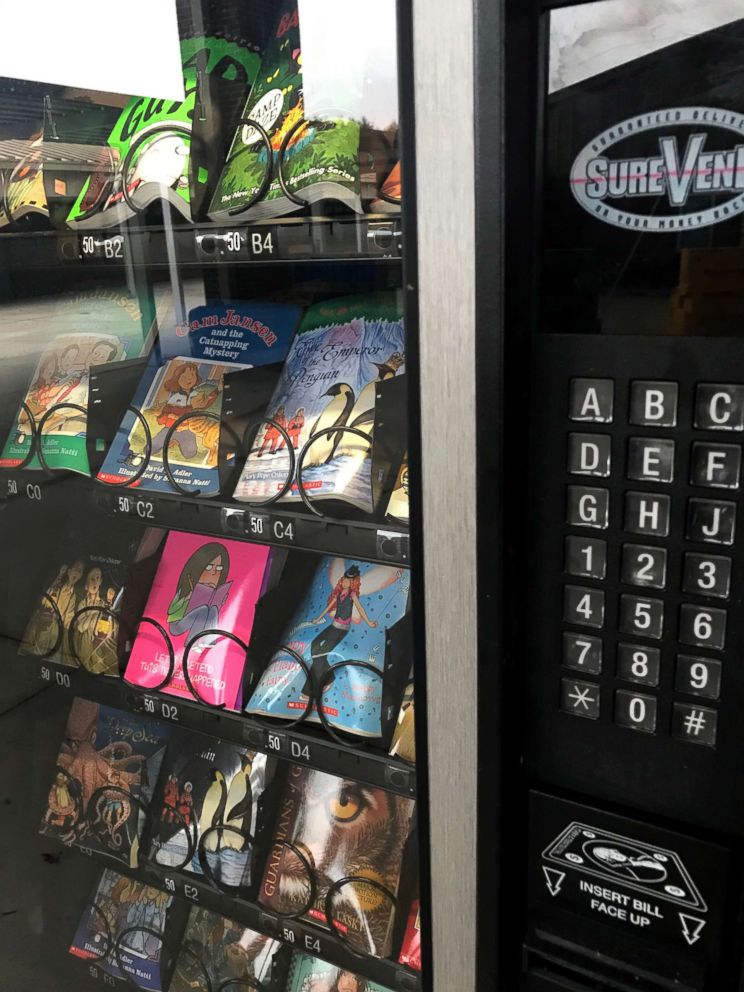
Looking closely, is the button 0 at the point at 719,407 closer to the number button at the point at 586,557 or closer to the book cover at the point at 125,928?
the number button at the point at 586,557

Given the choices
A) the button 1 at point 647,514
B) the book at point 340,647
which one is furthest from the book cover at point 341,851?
the button 1 at point 647,514

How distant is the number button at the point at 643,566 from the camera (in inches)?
21.8

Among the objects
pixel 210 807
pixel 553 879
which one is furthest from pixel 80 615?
pixel 553 879

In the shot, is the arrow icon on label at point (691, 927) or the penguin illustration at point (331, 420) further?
the penguin illustration at point (331, 420)

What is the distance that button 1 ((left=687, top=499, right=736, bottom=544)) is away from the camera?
53cm

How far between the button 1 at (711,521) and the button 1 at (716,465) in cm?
1

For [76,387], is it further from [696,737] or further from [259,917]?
[696,737]

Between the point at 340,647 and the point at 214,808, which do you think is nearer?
the point at 340,647

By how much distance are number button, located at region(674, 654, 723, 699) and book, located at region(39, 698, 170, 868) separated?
0.91 meters

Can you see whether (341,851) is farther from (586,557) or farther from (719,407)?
(719,407)

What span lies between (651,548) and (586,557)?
0.05m

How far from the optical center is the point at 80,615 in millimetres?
1240

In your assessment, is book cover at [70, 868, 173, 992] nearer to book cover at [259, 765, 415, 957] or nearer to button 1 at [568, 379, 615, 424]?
book cover at [259, 765, 415, 957]

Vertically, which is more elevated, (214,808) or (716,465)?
(716,465)
